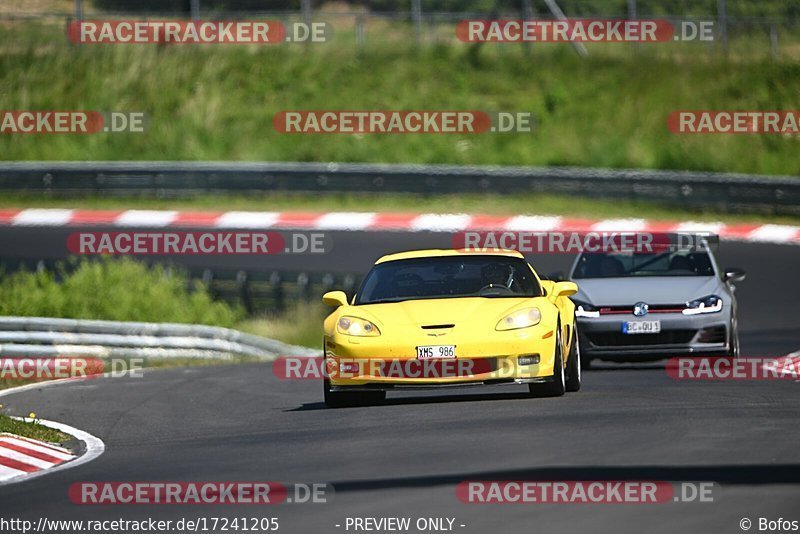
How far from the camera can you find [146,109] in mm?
40594

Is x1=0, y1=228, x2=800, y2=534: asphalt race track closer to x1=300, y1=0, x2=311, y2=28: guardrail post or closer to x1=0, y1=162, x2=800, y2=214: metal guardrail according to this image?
x1=0, y1=162, x2=800, y2=214: metal guardrail

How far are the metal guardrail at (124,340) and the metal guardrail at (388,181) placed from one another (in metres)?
11.5

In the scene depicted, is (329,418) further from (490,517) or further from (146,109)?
(146,109)

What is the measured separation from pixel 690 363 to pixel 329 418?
594 cm

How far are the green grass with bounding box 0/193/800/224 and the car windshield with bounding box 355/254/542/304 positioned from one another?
17.0 m

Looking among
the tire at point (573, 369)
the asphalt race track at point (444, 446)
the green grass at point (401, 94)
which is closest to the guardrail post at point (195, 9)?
the green grass at point (401, 94)

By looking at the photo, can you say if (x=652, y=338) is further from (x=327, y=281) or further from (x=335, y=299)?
(x=327, y=281)

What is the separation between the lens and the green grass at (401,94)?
37.0 m

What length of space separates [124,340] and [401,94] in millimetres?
20653

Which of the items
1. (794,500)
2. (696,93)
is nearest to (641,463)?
(794,500)

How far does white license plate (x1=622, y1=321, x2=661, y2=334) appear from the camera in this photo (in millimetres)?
15680

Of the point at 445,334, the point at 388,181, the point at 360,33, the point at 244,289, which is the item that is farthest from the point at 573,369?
the point at 360,33

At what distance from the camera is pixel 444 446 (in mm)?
10406

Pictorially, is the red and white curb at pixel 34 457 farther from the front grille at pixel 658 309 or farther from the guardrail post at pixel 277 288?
the guardrail post at pixel 277 288
